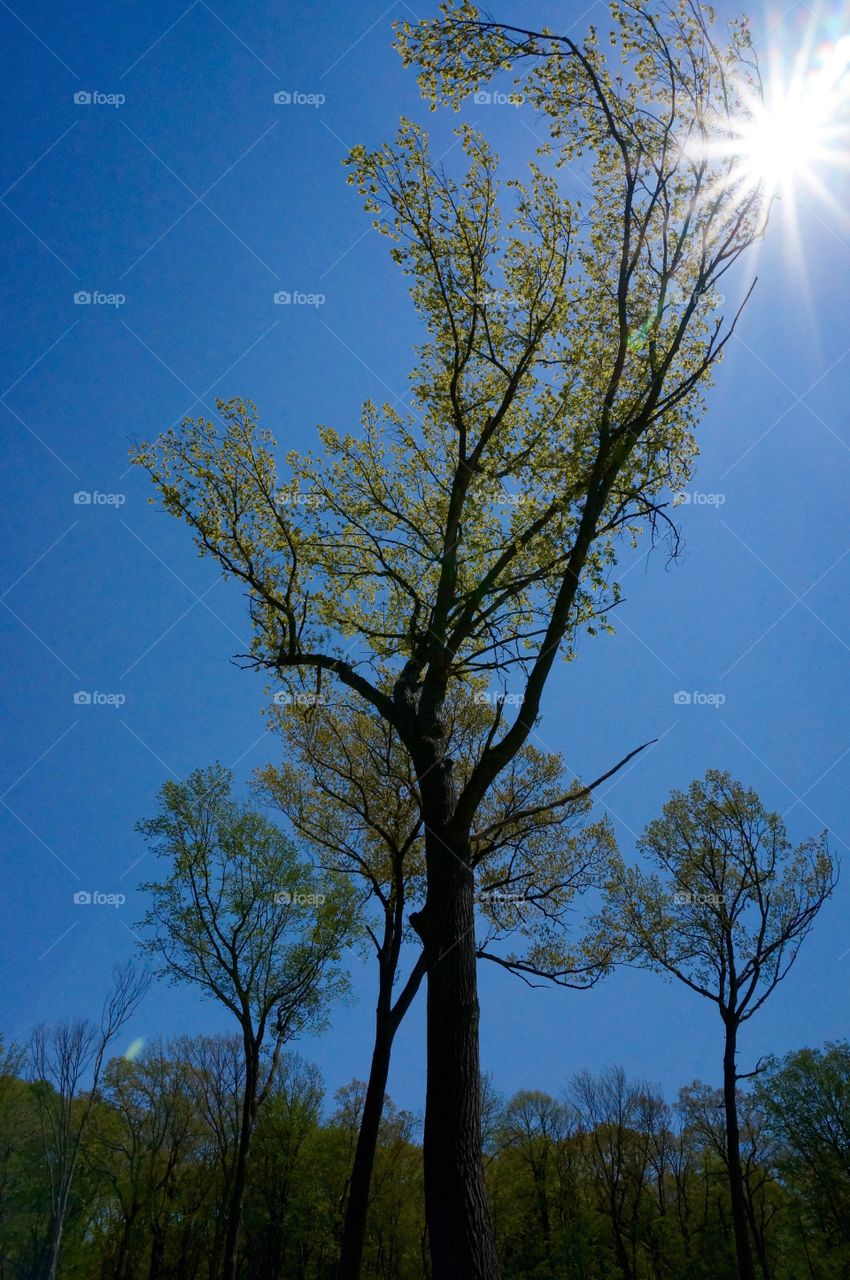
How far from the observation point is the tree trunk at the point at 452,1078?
445 cm

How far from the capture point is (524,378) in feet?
29.1

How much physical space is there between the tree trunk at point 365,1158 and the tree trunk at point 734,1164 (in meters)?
8.21

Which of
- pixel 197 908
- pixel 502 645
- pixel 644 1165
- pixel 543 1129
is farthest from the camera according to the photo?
pixel 543 1129

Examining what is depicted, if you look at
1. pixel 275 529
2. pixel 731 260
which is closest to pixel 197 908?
pixel 275 529

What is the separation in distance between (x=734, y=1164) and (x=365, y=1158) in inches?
357

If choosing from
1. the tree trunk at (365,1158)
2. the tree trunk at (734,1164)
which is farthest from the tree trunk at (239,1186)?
the tree trunk at (734,1164)

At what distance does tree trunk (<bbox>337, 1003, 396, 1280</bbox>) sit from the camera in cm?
1098

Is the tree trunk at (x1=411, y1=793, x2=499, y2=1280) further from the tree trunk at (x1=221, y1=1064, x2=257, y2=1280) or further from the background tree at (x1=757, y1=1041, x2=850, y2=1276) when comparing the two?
the background tree at (x1=757, y1=1041, x2=850, y2=1276)

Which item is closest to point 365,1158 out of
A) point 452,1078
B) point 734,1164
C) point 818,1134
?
point 452,1078

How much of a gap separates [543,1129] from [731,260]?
143 feet

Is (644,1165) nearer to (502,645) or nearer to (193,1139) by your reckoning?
(193,1139)

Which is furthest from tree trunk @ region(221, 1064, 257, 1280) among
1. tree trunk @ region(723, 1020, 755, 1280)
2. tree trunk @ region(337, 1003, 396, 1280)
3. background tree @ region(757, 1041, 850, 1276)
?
background tree @ region(757, 1041, 850, 1276)

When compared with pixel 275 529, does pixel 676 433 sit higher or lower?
higher

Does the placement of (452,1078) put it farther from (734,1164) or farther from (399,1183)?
(399,1183)
